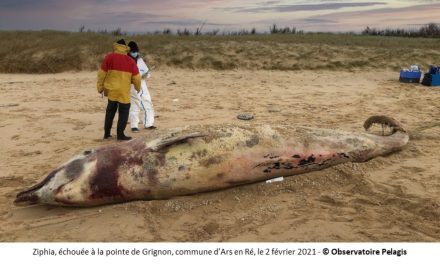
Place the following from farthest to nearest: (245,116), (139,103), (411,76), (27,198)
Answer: (411,76) < (245,116) < (139,103) < (27,198)

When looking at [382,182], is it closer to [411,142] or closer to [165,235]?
[411,142]

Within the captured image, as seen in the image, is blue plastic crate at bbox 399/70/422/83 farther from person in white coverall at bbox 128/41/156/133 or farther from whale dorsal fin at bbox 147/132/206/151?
whale dorsal fin at bbox 147/132/206/151

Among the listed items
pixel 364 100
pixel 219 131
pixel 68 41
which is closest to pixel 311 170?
pixel 219 131

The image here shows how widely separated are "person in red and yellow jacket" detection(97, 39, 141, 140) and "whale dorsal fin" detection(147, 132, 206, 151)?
2418 mm

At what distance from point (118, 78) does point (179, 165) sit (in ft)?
9.59

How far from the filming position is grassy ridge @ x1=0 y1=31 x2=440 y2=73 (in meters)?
18.1

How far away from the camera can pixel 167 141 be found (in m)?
5.09

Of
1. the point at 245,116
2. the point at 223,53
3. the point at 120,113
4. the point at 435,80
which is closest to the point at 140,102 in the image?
the point at 120,113

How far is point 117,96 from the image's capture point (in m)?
7.42

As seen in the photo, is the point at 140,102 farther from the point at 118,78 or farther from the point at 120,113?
the point at 118,78

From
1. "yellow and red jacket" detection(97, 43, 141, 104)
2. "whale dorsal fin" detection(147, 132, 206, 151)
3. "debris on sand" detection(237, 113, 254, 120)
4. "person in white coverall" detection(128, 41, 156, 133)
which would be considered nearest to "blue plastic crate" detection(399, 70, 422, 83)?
"debris on sand" detection(237, 113, 254, 120)

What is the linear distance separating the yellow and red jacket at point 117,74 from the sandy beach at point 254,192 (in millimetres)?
936

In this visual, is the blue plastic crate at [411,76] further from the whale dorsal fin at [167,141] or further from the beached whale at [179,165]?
the whale dorsal fin at [167,141]

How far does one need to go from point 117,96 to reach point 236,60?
38.0 feet
